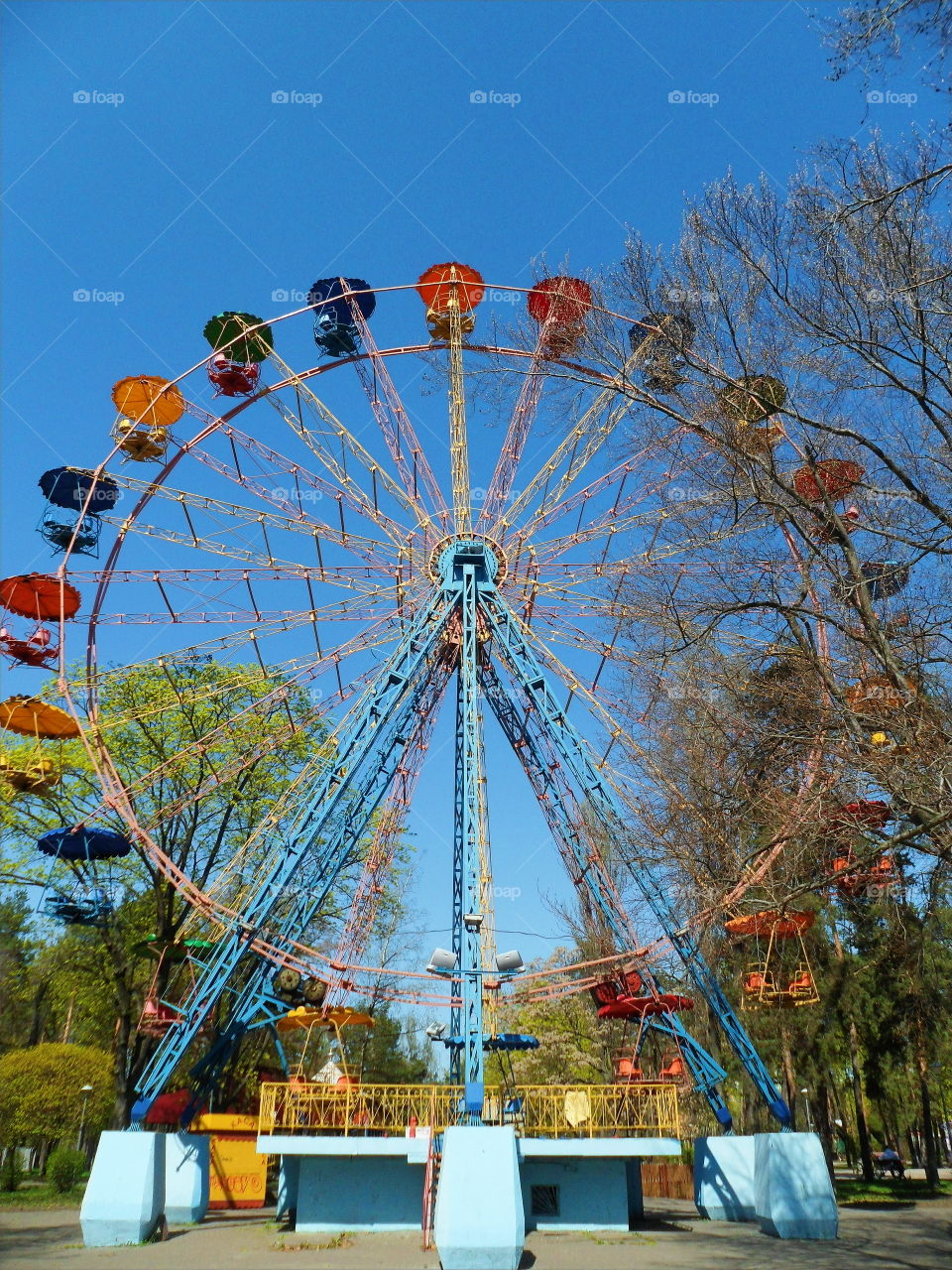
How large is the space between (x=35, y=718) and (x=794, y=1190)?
14.5m

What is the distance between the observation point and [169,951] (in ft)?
55.7

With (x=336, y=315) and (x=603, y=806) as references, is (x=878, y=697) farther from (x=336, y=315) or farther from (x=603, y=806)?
(x=336, y=315)

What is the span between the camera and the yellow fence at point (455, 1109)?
1442 centimetres

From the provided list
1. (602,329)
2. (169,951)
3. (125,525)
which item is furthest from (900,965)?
(125,525)

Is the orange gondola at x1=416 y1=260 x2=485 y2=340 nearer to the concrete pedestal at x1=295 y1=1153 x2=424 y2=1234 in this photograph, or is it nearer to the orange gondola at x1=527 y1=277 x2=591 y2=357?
the orange gondola at x1=527 y1=277 x2=591 y2=357

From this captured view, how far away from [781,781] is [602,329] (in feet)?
21.7

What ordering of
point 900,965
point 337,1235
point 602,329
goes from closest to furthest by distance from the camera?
point 602,329
point 337,1235
point 900,965

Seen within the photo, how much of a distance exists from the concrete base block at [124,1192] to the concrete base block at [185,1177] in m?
1.49

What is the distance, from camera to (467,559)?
1873 centimetres

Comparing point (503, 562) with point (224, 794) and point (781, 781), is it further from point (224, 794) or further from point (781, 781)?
point (224, 794)

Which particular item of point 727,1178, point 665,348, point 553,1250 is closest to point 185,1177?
point 553,1250

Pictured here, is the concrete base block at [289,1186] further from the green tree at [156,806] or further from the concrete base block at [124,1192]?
the green tree at [156,806]

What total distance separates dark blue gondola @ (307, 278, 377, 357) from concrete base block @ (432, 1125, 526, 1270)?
1467cm

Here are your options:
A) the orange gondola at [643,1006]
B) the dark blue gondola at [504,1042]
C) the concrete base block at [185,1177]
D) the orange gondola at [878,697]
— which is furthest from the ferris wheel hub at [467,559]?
the concrete base block at [185,1177]
